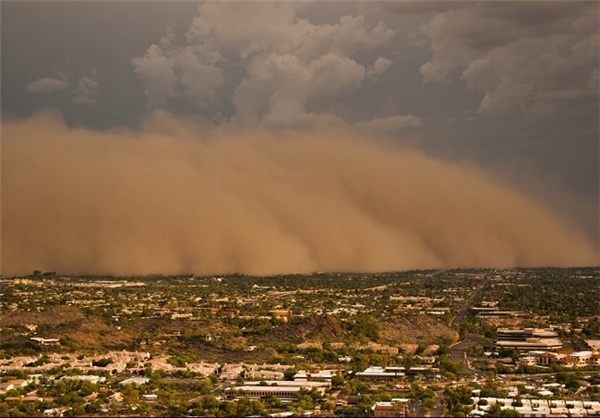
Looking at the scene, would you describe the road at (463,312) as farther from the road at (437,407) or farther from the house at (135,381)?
the house at (135,381)

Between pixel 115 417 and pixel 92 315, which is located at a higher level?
pixel 92 315

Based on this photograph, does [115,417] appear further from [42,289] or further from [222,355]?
[42,289]

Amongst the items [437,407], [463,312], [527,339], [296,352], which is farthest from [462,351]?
[463,312]

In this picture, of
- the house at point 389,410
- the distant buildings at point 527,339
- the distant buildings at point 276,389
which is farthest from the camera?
the distant buildings at point 527,339

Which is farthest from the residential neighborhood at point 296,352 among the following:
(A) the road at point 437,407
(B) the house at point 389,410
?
(A) the road at point 437,407

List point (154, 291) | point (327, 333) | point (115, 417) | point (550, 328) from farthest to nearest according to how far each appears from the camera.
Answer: point (154, 291), point (550, 328), point (327, 333), point (115, 417)

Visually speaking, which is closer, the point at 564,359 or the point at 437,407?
the point at 437,407

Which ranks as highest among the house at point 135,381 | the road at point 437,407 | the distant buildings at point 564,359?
the distant buildings at point 564,359

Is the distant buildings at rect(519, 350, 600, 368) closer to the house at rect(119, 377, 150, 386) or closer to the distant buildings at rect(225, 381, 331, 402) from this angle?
the distant buildings at rect(225, 381, 331, 402)

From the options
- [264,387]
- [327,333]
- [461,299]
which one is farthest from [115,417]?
[461,299]

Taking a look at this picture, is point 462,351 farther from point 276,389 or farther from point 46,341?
point 46,341

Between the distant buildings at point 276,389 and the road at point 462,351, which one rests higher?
the road at point 462,351
